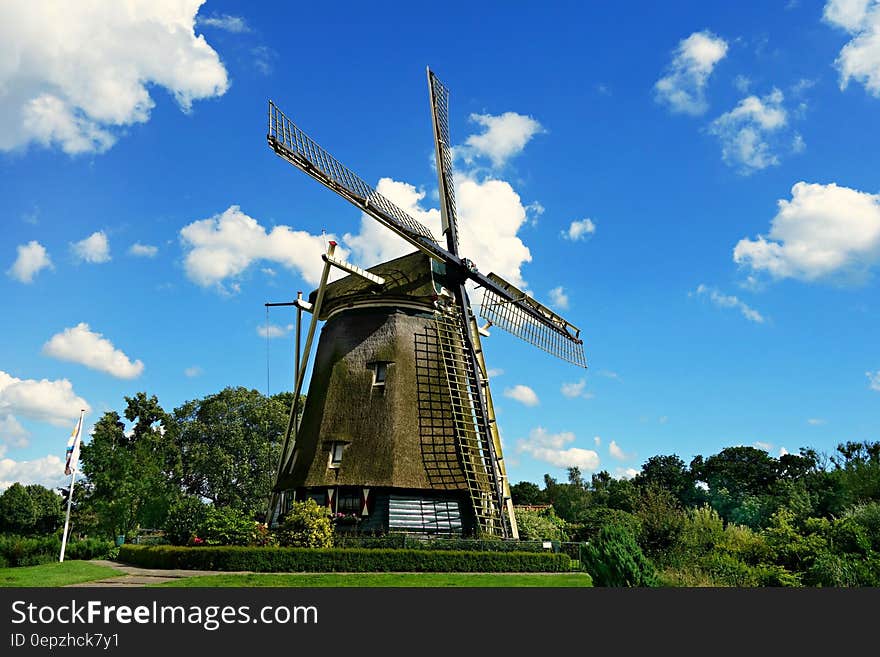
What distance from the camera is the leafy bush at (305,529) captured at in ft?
64.0

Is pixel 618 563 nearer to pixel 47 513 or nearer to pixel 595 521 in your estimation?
pixel 595 521

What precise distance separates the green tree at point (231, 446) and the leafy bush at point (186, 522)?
980 inches

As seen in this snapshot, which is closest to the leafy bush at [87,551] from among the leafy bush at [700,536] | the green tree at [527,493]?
the leafy bush at [700,536]

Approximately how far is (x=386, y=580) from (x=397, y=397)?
8792 mm

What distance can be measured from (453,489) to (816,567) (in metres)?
11.4

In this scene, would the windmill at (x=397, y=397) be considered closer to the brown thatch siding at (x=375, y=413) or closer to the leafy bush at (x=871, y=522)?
the brown thatch siding at (x=375, y=413)

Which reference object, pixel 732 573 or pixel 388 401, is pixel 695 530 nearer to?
pixel 732 573

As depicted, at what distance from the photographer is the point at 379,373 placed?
2456cm

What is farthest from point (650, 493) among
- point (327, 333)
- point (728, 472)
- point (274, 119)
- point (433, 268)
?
point (728, 472)

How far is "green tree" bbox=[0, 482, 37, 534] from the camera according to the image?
6150 cm

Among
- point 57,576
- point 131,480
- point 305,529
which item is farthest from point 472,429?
point 131,480

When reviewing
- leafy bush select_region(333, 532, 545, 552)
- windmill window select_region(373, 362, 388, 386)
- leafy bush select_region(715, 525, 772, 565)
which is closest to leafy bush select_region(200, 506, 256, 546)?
leafy bush select_region(333, 532, 545, 552)

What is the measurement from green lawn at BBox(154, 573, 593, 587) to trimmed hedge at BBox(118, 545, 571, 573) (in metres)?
0.87
